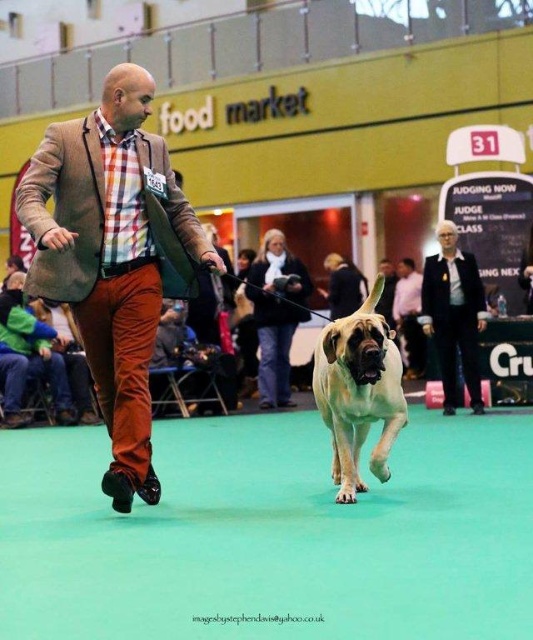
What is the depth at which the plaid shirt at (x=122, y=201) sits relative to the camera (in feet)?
17.2

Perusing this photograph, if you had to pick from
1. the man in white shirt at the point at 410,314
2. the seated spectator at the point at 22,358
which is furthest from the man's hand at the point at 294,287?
the man in white shirt at the point at 410,314

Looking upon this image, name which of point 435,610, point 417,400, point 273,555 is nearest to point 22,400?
point 417,400

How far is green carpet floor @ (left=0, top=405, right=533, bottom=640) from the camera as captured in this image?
3.13m

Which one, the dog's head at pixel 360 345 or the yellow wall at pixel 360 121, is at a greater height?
the yellow wall at pixel 360 121

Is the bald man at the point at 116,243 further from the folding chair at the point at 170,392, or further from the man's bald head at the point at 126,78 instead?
the folding chair at the point at 170,392

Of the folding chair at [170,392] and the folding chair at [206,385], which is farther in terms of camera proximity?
the folding chair at [206,385]

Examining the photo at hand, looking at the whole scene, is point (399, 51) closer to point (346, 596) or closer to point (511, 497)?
point (511, 497)

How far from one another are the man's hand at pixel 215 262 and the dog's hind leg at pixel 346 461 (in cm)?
84

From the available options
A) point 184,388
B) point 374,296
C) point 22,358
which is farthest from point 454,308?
point 374,296

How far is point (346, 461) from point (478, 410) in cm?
549

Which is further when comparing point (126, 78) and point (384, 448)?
point (384, 448)

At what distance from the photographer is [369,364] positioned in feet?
16.9

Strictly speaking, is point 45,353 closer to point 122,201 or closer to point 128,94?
point 122,201

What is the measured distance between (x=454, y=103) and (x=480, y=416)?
724 centimetres
